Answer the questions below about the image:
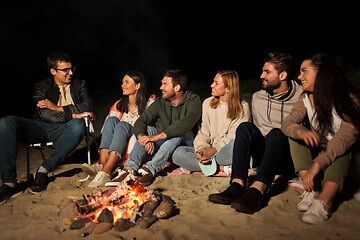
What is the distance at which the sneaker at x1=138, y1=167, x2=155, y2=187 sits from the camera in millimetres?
3412

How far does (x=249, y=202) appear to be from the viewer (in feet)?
8.63

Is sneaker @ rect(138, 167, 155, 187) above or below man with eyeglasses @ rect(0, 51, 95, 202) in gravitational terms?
below

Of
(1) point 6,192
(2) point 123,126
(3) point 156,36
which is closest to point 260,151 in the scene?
(2) point 123,126

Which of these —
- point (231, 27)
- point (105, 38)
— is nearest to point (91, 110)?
point (105, 38)

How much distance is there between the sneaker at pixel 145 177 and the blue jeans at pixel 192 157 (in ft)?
1.48

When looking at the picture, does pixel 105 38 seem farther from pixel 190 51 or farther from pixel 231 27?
pixel 231 27

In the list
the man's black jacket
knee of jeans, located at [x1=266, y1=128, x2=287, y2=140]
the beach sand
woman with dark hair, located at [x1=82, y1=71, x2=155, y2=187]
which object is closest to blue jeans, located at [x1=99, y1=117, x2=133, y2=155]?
woman with dark hair, located at [x1=82, y1=71, x2=155, y2=187]

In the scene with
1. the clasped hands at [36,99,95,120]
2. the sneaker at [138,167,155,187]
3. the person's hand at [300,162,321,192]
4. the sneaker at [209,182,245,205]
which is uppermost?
the clasped hands at [36,99,95,120]

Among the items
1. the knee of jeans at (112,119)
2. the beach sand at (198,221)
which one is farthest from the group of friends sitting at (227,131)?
the beach sand at (198,221)

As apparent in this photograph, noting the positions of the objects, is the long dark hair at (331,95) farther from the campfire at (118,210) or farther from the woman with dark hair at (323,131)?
the campfire at (118,210)

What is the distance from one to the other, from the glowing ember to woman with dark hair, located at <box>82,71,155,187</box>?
0.72 m

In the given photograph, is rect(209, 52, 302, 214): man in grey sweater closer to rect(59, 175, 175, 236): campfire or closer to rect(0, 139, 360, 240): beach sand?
rect(0, 139, 360, 240): beach sand

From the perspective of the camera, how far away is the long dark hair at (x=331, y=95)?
107 inches

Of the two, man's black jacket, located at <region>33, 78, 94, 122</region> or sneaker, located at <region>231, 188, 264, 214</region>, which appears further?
man's black jacket, located at <region>33, 78, 94, 122</region>
